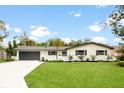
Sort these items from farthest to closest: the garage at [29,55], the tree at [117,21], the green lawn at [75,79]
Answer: the garage at [29,55] → the tree at [117,21] → the green lawn at [75,79]

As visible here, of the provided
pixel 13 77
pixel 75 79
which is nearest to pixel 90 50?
pixel 75 79

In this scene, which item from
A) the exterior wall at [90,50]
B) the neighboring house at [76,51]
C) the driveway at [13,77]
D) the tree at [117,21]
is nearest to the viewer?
the driveway at [13,77]

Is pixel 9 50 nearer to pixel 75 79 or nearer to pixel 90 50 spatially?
pixel 90 50

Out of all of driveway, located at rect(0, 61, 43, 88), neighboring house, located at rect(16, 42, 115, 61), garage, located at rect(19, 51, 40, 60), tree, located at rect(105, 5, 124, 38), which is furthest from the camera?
garage, located at rect(19, 51, 40, 60)

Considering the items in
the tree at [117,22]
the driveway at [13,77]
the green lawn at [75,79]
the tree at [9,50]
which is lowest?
the green lawn at [75,79]

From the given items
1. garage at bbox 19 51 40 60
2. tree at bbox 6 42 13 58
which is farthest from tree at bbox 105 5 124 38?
tree at bbox 6 42 13 58

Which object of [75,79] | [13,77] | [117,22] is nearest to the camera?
[75,79]

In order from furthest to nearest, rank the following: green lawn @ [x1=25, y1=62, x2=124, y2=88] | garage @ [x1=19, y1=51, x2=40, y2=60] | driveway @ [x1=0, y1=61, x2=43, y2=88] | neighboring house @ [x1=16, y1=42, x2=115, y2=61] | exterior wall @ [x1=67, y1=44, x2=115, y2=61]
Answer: garage @ [x1=19, y1=51, x2=40, y2=60], neighboring house @ [x1=16, y1=42, x2=115, y2=61], exterior wall @ [x1=67, y1=44, x2=115, y2=61], green lawn @ [x1=25, y1=62, x2=124, y2=88], driveway @ [x1=0, y1=61, x2=43, y2=88]

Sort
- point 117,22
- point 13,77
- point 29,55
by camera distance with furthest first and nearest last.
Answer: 1. point 29,55
2. point 117,22
3. point 13,77

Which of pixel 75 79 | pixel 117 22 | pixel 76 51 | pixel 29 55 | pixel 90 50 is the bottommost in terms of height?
pixel 75 79

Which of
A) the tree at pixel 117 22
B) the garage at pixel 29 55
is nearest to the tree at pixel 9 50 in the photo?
the garage at pixel 29 55

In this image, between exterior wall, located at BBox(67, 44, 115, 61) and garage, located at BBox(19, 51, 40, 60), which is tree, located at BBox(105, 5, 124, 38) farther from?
garage, located at BBox(19, 51, 40, 60)

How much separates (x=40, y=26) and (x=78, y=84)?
40.1 m

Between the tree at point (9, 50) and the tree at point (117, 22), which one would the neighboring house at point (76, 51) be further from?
the tree at point (117, 22)
